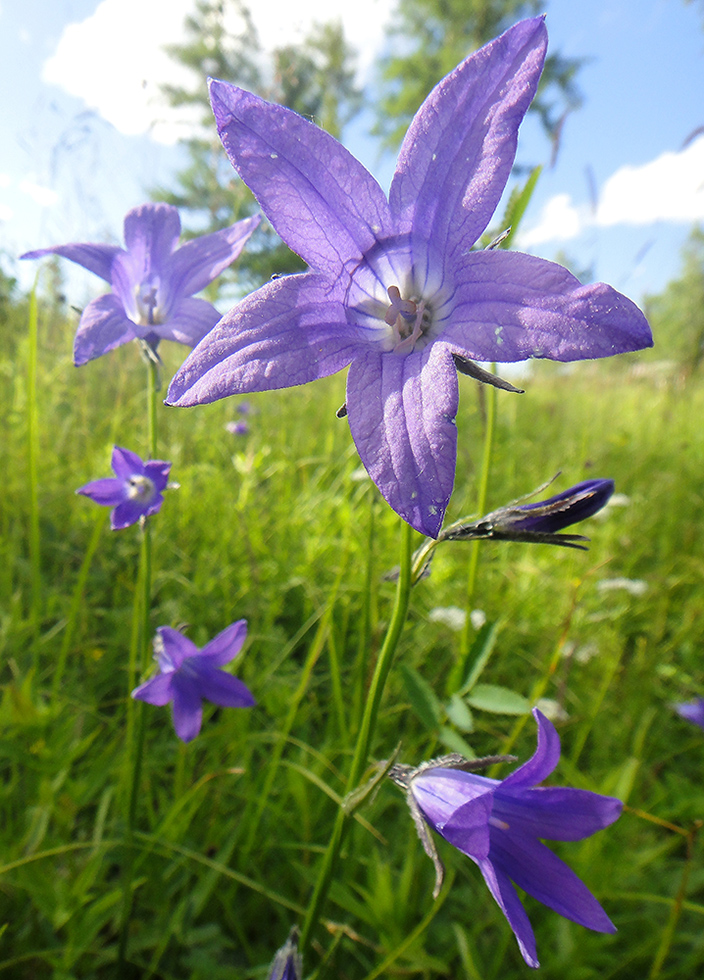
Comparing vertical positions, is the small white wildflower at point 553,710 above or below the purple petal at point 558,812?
below

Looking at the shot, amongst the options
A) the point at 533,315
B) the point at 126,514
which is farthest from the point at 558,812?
the point at 126,514

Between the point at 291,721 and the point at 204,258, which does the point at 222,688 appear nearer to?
the point at 291,721

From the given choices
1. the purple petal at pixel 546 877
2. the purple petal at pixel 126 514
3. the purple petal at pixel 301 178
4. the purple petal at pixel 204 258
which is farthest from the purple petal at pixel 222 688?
the purple petal at pixel 301 178

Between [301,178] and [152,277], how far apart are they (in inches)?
22.8

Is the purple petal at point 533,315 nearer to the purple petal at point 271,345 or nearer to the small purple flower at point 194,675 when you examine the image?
the purple petal at point 271,345

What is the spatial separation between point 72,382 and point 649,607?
4394mm

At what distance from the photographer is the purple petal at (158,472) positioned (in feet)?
4.29

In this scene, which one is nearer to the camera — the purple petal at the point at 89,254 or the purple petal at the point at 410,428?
the purple petal at the point at 410,428

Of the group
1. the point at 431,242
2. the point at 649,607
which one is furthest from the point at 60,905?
the point at 649,607

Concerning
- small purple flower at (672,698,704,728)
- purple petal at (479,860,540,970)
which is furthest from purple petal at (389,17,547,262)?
small purple flower at (672,698,704,728)

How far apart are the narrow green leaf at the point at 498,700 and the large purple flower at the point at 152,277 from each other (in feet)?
3.50

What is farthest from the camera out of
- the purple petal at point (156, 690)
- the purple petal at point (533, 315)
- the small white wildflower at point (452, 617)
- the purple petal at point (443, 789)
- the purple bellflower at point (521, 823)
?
the small white wildflower at point (452, 617)

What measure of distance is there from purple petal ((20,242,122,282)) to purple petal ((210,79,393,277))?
20.6 inches

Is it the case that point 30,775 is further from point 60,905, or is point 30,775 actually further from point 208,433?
point 208,433
